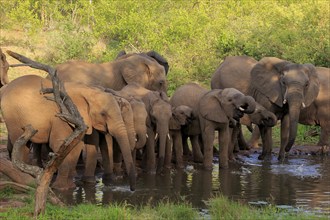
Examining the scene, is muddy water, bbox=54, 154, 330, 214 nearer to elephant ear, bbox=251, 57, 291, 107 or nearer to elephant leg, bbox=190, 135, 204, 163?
elephant leg, bbox=190, 135, 204, 163

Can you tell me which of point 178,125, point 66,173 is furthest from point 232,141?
point 66,173

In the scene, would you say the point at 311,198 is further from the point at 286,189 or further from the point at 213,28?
the point at 213,28

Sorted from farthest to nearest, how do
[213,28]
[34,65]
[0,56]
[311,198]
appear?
[213,28], [0,56], [311,198], [34,65]

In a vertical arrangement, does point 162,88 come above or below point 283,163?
above

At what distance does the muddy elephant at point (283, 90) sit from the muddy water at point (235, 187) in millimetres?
946

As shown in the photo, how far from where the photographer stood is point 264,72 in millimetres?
17219

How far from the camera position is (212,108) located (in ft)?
47.6

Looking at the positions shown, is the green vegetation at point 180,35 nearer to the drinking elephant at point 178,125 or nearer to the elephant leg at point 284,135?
the elephant leg at point 284,135

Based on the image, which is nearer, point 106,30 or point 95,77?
point 95,77

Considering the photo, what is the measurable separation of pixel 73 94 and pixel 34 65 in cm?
363

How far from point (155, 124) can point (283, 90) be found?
3.67 metres

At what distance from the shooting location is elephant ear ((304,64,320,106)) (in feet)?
52.9

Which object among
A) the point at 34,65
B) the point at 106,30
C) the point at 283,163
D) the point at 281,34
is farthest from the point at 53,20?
the point at 34,65

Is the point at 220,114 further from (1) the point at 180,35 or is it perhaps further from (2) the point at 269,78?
(1) the point at 180,35
